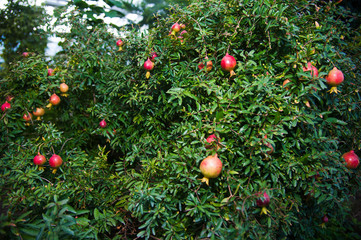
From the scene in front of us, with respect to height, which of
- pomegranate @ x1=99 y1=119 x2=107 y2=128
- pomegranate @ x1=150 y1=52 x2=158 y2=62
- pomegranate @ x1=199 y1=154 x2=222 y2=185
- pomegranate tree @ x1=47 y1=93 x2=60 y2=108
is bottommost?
pomegranate @ x1=99 y1=119 x2=107 y2=128

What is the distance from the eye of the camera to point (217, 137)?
124 cm

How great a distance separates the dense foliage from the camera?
1.26 m

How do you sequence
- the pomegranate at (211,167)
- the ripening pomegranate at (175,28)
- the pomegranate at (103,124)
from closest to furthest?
1. the pomegranate at (211,167)
2. the ripening pomegranate at (175,28)
3. the pomegranate at (103,124)

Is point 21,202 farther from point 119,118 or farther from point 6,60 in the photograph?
point 6,60

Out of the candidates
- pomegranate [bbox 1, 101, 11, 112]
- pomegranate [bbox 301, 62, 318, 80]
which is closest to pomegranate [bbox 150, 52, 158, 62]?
pomegranate [bbox 301, 62, 318, 80]

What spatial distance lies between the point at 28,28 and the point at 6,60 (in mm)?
880

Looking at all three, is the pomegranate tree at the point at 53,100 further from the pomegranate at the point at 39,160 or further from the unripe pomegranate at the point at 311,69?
the unripe pomegranate at the point at 311,69

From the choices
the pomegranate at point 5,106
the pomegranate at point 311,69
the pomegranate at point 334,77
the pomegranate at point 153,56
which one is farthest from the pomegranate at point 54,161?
the pomegranate at point 334,77

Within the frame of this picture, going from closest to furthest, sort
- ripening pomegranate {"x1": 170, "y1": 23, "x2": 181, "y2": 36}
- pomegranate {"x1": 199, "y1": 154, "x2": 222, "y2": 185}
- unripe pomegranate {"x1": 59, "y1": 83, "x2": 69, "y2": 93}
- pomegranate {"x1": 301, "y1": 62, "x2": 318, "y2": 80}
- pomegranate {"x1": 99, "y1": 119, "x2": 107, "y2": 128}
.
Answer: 1. pomegranate {"x1": 199, "y1": 154, "x2": 222, "y2": 185}
2. pomegranate {"x1": 301, "y1": 62, "x2": 318, "y2": 80}
3. ripening pomegranate {"x1": 170, "y1": 23, "x2": 181, "y2": 36}
4. pomegranate {"x1": 99, "y1": 119, "x2": 107, "y2": 128}
5. unripe pomegranate {"x1": 59, "y1": 83, "x2": 69, "y2": 93}

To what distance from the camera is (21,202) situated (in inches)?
56.1

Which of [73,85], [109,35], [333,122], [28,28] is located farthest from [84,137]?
[28,28]

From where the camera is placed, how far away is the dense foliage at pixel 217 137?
1.26 m

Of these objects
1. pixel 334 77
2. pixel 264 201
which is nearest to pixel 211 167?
pixel 264 201

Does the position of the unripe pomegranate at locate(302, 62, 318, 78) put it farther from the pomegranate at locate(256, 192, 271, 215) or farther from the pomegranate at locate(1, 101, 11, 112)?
the pomegranate at locate(1, 101, 11, 112)
